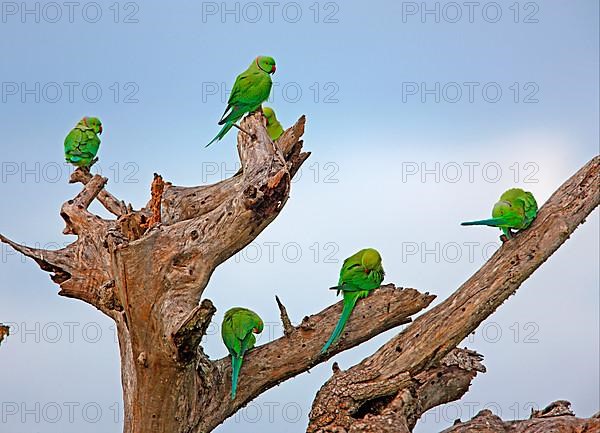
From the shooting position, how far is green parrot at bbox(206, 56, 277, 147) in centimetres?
431

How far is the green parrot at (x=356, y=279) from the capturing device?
4.20 metres

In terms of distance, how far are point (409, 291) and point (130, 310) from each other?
1.61 metres

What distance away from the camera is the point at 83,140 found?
5023mm

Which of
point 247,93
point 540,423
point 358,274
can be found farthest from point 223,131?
point 540,423

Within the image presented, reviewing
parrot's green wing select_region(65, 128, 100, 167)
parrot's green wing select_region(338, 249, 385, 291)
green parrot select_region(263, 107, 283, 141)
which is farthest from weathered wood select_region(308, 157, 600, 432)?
parrot's green wing select_region(65, 128, 100, 167)

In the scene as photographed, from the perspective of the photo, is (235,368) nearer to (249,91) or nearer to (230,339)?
(230,339)

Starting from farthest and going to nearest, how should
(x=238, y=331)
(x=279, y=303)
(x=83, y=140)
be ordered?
(x=83, y=140), (x=279, y=303), (x=238, y=331)

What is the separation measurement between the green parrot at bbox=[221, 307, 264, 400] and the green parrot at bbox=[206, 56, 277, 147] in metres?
1.11

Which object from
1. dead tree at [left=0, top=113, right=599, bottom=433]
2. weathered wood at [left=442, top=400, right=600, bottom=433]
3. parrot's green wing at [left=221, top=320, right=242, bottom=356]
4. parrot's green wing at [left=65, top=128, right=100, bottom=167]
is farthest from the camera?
parrot's green wing at [left=65, top=128, right=100, bottom=167]

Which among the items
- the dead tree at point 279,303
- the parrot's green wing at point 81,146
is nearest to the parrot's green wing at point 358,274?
the dead tree at point 279,303

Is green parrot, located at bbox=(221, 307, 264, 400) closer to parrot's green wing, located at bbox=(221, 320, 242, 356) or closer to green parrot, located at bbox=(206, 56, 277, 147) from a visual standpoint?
parrot's green wing, located at bbox=(221, 320, 242, 356)

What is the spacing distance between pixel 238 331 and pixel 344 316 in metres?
0.64

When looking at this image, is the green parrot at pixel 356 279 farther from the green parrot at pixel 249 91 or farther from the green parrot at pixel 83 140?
the green parrot at pixel 83 140

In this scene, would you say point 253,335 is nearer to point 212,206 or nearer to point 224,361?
point 224,361
